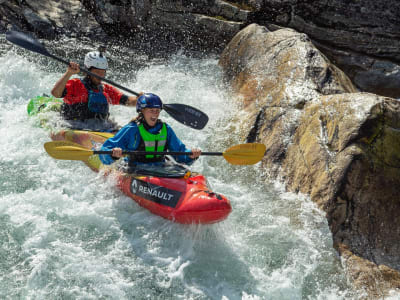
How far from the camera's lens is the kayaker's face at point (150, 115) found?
4.41 metres

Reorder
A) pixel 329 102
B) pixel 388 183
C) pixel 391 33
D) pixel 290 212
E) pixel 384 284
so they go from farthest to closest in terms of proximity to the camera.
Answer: pixel 391 33, pixel 329 102, pixel 290 212, pixel 388 183, pixel 384 284

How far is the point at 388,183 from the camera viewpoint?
4.27m

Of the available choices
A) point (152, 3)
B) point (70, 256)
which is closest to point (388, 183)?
point (70, 256)

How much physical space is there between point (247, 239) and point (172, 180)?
3.51ft

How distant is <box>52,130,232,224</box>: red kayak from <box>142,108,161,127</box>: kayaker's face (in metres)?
0.61

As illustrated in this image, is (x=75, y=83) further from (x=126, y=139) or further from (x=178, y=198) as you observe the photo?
(x=178, y=198)

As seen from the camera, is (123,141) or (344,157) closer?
(344,157)

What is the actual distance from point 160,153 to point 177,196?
0.57 m

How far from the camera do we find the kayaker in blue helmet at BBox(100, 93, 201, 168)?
4391 mm

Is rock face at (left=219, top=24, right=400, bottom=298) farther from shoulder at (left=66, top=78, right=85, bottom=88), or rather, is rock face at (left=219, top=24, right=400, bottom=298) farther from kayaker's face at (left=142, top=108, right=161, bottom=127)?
shoulder at (left=66, top=78, right=85, bottom=88)

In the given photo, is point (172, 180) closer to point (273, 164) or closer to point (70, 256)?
point (70, 256)

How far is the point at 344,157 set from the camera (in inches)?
172

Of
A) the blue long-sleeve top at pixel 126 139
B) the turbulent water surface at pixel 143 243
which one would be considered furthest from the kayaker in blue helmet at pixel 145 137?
the turbulent water surface at pixel 143 243

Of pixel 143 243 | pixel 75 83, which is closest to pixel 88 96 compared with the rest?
pixel 75 83
